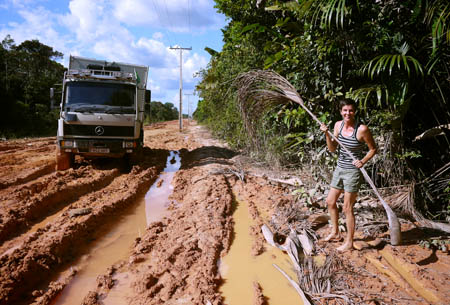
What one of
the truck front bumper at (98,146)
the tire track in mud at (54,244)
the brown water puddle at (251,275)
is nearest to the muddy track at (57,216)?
the tire track in mud at (54,244)

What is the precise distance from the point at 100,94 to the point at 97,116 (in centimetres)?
72

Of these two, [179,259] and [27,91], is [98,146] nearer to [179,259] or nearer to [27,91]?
[179,259]

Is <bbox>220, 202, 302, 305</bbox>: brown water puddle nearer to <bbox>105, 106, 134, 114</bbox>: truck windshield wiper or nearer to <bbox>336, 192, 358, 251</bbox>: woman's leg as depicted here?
<bbox>336, 192, 358, 251</bbox>: woman's leg

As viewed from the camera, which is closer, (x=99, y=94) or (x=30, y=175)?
(x=30, y=175)

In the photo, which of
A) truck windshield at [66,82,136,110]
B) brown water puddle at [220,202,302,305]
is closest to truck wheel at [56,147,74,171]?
truck windshield at [66,82,136,110]

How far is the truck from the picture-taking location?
23.9 ft

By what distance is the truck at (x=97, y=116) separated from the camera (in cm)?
729

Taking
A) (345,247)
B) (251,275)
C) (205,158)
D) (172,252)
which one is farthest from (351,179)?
(205,158)

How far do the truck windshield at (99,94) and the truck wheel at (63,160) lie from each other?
4.25ft

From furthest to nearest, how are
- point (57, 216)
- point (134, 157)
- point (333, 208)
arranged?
1. point (134, 157)
2. point (57, 216)
3. point (333, 208)

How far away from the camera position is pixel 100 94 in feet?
25.1

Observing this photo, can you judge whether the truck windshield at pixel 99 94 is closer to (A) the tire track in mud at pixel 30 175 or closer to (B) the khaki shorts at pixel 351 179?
(A) the tire track in mud at pixel 30 175

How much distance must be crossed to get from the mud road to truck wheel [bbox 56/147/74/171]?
106cm

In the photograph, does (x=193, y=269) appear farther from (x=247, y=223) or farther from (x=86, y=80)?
(x=86, y=80)
